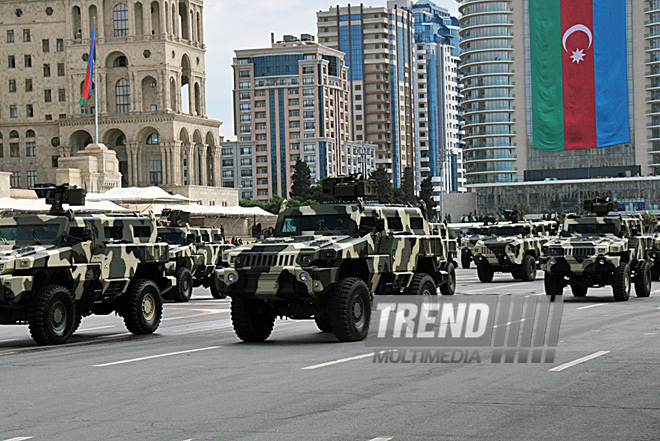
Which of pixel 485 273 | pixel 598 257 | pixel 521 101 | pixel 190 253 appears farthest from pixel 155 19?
pixel 598 257

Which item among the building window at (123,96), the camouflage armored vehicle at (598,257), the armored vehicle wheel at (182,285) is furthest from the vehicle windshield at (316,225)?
the building window at (123,96)

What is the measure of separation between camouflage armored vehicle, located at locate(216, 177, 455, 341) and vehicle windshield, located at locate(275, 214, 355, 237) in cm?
2

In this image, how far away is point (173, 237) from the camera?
31.6 m

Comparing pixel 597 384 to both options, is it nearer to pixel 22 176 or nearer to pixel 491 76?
pixel 22 176

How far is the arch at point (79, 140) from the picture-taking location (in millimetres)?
94625

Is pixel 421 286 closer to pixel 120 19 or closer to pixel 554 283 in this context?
pixel 554 283

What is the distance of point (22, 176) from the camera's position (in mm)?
98312

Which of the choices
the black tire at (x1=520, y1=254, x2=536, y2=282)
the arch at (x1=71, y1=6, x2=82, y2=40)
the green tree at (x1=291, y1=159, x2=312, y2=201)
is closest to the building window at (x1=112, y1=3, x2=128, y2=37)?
the arch at (x1=71, y1=6, x2=82, y2=40)

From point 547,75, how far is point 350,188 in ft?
406

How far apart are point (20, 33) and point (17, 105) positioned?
650 cm

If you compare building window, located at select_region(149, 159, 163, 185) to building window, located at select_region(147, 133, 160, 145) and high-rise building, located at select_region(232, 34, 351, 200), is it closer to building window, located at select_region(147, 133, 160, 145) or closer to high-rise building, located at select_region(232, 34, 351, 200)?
building window, located at select_region(147, 133, 160, 145)

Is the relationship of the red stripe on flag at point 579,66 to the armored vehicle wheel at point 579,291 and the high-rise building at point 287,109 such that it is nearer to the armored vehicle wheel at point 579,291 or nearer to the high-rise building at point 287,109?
the high-rise building at point 287,109

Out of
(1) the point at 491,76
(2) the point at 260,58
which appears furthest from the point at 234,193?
(2) the point at 260,58

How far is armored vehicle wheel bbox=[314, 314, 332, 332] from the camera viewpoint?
1653cm
